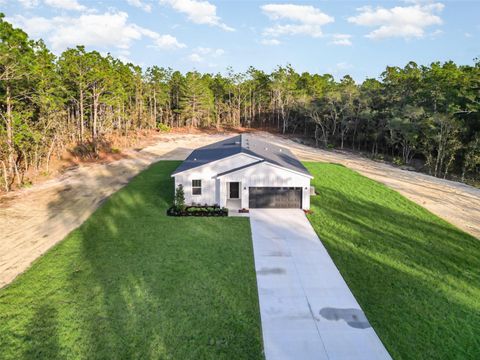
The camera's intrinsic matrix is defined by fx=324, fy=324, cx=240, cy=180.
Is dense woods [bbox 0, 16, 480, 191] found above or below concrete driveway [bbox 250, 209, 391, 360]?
above

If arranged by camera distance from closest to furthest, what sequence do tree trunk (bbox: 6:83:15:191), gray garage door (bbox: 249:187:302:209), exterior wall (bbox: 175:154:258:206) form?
exterior wall (bbox: 175:154:258:206) → gray garage door (bbox: 249:187:302:209) → tree trunk (bbox: 6:83:15:191)

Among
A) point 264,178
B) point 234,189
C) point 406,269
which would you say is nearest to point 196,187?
point 234,189

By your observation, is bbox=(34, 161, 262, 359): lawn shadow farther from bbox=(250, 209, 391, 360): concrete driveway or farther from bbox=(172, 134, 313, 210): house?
bbox=(172, 134, 313, 210): house

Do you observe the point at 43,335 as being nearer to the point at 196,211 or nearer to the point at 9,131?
the point at 196,211

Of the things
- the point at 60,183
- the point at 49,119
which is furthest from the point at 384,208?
the point at 49,119

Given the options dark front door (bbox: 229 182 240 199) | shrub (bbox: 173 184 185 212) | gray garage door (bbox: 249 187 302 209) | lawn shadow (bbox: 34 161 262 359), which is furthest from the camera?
dark front door (bbox: 229 182 240 199)

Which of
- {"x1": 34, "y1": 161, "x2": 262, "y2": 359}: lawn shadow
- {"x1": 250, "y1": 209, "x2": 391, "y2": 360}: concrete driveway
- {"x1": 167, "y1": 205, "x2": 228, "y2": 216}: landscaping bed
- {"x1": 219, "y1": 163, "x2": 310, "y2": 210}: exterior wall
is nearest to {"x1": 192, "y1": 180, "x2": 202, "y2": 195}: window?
{"x1": 167, "y1": 205, "x2": 228, "y2": 216}: landscaping bed

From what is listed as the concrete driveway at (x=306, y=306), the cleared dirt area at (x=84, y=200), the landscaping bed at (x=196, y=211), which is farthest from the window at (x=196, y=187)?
the cleared dirt area at (x=84, y=200)
